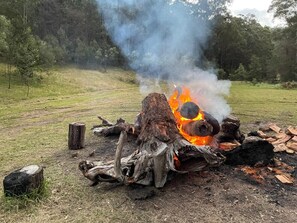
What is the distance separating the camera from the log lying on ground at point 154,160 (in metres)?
4.69

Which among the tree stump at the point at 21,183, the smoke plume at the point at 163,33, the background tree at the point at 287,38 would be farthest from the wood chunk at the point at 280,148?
the background tree at the point at 287,38

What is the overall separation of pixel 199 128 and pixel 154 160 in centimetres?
189

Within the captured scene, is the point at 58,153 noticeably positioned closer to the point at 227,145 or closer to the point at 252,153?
the point at 227,145

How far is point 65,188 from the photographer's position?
4.94 metres

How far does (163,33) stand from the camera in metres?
12.4

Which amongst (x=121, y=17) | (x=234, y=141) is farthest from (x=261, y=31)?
(x=234, y=141)

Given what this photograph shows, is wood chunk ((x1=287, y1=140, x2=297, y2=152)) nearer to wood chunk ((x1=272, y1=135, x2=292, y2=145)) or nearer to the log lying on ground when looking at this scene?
wood chunk ((x1=272, y1=135, x2=292, y2=145))

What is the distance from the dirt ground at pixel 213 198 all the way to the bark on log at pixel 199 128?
1040 millimetres

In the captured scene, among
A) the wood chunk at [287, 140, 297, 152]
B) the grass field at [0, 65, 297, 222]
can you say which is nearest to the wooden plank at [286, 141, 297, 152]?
the wood chunk at [287, 140, 297, 152]

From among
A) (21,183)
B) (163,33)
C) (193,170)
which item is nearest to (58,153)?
(21,183)

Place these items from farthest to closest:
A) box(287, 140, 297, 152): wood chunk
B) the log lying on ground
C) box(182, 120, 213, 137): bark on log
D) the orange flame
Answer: box(287, 140, 297, 152): wood chunk < the orange flame < box(182, 120, 213, 137): bark on log < the log lying on ground

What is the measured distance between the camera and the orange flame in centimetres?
637

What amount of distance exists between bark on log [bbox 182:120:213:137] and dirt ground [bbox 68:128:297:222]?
1040 millimetres

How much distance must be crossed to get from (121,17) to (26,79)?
1218cm
